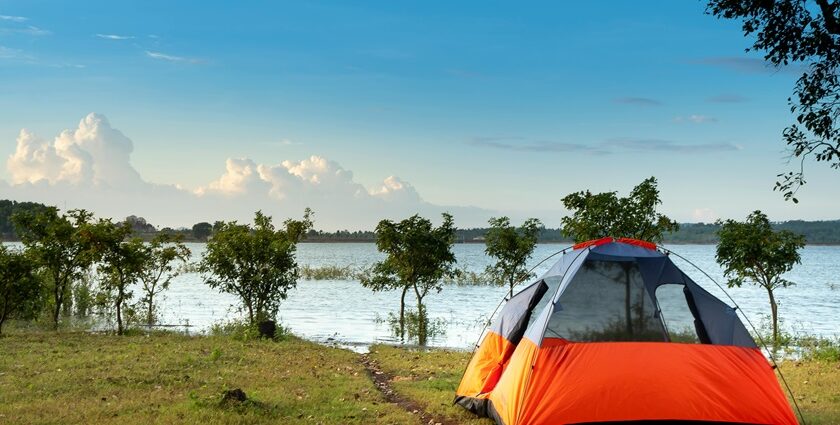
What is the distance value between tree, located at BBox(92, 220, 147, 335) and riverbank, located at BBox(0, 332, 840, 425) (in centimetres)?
385

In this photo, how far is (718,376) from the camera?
9992 mm

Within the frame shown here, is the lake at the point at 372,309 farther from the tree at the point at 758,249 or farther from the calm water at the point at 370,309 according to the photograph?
the tree at the point at 758,249

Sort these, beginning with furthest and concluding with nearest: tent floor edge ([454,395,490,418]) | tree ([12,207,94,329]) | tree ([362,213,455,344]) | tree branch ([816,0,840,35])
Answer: tree ([362,213,455,344]) → tree ([12,207,94,329]) → tree branch ([816,0,840,35]) → tent floor edge ([454,395,490,418])

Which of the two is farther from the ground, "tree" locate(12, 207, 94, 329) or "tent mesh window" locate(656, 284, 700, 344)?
"tree" locate(12, 207, 94, 329)

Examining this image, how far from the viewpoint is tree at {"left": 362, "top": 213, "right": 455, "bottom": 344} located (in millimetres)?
30109

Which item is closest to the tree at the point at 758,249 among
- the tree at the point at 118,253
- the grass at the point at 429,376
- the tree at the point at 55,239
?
the grass at the point at 429,376

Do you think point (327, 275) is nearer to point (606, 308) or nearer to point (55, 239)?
point (55, 239)

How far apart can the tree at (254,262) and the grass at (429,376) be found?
4.80 meters

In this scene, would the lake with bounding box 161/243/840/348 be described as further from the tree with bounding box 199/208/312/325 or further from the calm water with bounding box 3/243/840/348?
the tree with bounding box 199/208/312/325

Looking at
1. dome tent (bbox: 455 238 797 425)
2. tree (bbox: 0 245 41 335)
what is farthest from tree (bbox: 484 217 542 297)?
dome tent (bbox: 455 238 797 425)

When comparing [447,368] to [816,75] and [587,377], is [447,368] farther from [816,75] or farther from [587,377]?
[816,75]

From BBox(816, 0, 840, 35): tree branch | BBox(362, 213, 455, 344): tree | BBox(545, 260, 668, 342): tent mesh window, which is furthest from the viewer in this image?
BBox(362, 213, 455, 344): tree

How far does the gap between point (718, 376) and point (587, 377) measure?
1816mm

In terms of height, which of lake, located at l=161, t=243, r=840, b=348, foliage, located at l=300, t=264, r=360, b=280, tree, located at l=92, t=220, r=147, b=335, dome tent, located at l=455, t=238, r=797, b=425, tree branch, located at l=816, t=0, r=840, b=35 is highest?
tree branch, located at l=816, t=0, r=840, b=35
